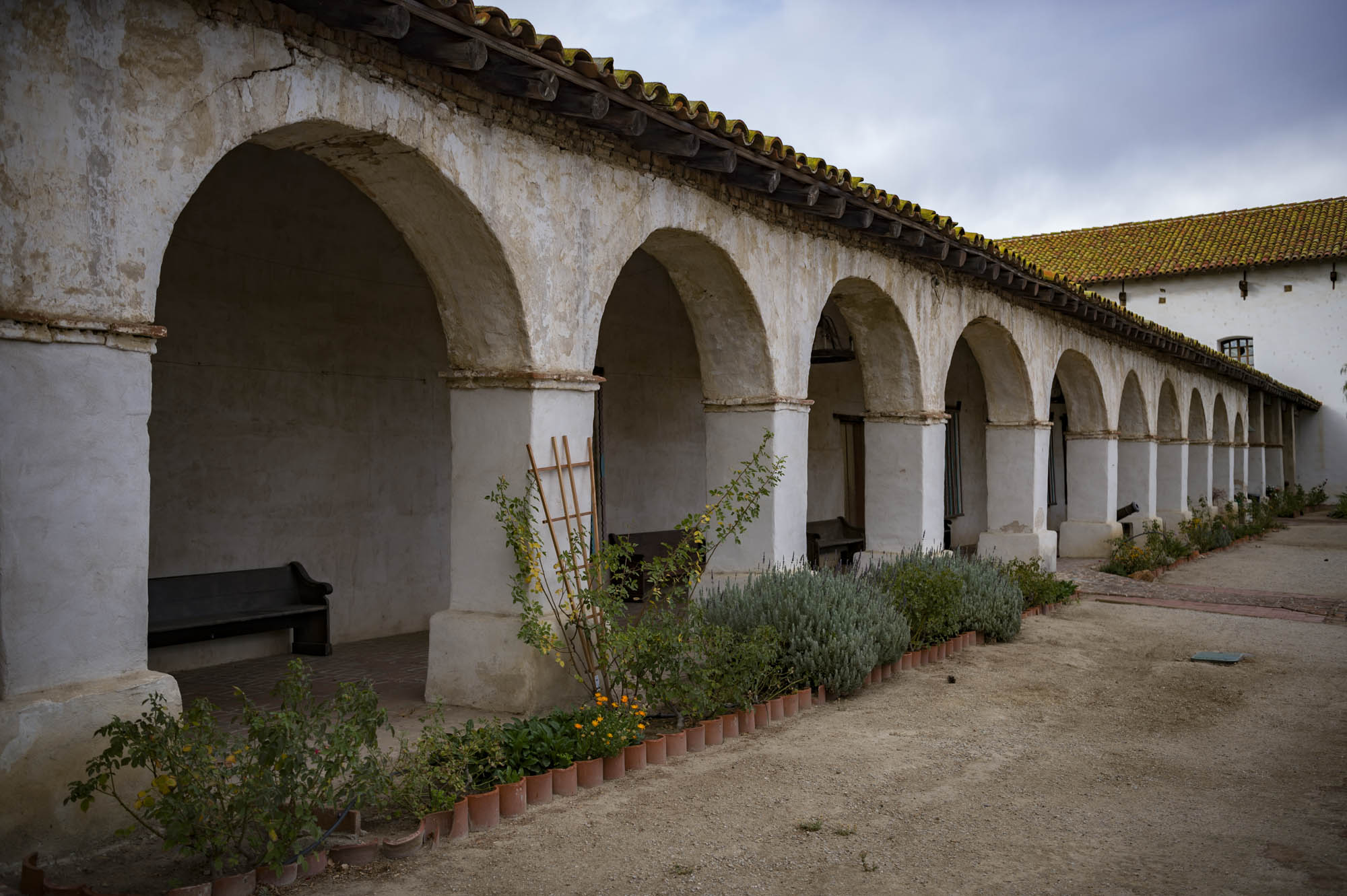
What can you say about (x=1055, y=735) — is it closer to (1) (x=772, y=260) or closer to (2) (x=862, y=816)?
(2) (x=862, y=816)

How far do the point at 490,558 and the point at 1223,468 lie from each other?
21473 millimetres

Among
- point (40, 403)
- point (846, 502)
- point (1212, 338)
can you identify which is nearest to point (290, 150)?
point (40, 403)

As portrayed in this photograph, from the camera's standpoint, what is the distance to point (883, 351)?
33.2 feet

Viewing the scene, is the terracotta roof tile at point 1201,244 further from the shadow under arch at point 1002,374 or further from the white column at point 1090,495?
the shadow under arch at point 1002,374

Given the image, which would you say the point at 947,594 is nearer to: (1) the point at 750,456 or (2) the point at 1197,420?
(1) the point at 750,456

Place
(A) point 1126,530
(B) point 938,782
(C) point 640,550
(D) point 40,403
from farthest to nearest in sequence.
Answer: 1. (A) point 1126,530
2. (C) point 640,550
3. (B) point 938,782
4. (D) point 40,403

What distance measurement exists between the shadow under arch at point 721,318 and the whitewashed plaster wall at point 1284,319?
2556 centimetres

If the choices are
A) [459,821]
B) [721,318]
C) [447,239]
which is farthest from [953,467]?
[459,821]

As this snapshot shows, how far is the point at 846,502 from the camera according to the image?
14.9 m

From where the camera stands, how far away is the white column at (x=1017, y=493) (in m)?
12.8

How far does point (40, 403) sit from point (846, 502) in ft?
39.6

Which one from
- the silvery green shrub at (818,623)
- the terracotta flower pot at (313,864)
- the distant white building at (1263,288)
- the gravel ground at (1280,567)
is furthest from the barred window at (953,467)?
the terracotta flower pot at (313,864)

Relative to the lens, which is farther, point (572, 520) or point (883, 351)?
point (883, 351)

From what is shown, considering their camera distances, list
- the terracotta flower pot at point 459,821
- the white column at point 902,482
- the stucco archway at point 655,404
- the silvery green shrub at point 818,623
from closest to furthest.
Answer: the terracotta flower pot at point 459,821 → the silvery green shrub at point 818,623 → the stucco archway at point 655,404 → the white column at point 902,482
